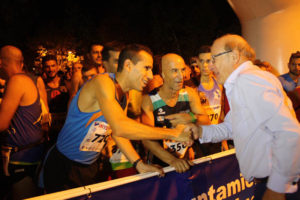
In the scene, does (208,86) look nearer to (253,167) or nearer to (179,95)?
(179,95)

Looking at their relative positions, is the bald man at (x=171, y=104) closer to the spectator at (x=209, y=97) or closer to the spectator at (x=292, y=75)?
the spectator at (x=209, y=97)

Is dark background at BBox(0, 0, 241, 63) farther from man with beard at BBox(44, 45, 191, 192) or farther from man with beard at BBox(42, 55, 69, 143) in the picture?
man with beard at BBox(44, 45, 191, 192)

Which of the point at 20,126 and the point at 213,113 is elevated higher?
the point at 20,126

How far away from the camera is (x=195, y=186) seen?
276 cm

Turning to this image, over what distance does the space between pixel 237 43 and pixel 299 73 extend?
4.76m

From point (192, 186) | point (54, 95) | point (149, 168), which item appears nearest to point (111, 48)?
point (149, 168)

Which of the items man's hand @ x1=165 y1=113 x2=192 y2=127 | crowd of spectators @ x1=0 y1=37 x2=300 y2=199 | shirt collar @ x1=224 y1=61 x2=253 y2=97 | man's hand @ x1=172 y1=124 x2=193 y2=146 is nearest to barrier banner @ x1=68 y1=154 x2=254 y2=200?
crowd of spectators @ x1=0 y1=37 x2=300 y2=199

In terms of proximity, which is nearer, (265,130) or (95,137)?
(265,130)

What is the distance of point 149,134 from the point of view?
243cm

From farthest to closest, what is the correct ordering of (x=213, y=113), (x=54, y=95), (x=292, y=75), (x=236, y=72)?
(x=292, y=75), (x=54, y=95), (x=213, y=113), (x=236, y=72)

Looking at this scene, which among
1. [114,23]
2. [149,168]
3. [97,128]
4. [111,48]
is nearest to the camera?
[149,168]

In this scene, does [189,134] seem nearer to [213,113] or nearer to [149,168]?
[149,168]

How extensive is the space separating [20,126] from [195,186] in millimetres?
2214

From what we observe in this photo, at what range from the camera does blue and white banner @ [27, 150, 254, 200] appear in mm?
2274
